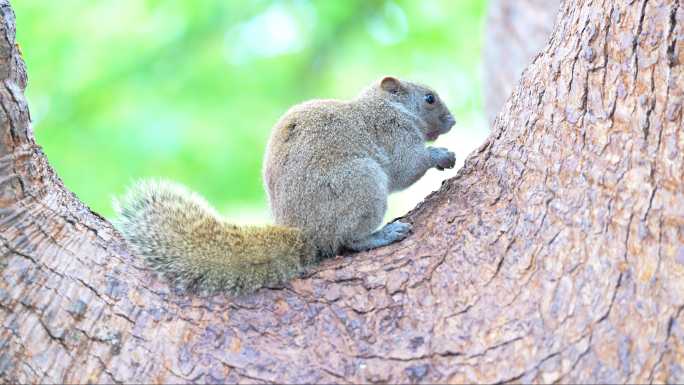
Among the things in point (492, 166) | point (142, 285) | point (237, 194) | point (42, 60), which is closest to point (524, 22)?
point (237, 194)

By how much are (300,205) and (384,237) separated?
17.7 inches

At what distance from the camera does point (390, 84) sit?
179 inches

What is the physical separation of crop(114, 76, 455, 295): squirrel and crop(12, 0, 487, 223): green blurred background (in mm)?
1888

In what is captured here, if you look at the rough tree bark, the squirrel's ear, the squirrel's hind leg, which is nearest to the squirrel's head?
the squirrel's ear

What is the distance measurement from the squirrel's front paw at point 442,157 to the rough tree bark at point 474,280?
88 cm

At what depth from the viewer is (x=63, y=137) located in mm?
6324

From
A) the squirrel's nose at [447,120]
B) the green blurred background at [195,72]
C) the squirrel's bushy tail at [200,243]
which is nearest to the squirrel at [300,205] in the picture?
the squirrel's bushy tail at [200,243]

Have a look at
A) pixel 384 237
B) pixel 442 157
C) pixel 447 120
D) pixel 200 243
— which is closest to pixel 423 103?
pixel 447 120

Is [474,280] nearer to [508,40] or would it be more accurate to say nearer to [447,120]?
[447,120]

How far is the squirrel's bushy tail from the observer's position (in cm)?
308

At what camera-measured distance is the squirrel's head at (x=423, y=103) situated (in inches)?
179

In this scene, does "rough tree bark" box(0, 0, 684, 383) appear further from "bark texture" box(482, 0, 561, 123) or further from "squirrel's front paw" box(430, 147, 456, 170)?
"bark texture" box(482, 0, 561, 123)

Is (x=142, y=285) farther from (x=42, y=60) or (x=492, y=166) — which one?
(x=42, y=60)

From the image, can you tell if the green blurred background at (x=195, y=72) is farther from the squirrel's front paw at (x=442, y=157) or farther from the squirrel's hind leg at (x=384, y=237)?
the squirrel's hind leg at (x=384, y=237)
